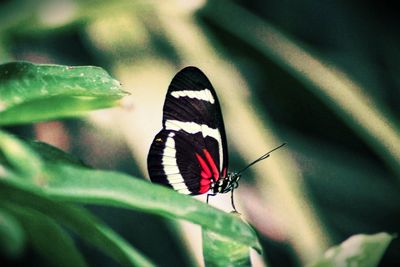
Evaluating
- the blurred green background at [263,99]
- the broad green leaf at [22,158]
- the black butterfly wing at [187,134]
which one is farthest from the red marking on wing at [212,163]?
the broad green leaf at [22,158]

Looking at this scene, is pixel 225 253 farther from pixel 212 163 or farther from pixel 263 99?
pixel 263 99

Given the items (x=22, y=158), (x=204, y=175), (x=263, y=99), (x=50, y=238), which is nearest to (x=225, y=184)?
(x=204, y=175)

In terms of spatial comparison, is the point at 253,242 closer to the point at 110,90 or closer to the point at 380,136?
the point at 110,90

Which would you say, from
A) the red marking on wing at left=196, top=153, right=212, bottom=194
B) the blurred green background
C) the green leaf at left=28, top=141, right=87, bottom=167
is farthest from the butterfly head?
the green leaf at left=28, top=141, right=87, bottom=167

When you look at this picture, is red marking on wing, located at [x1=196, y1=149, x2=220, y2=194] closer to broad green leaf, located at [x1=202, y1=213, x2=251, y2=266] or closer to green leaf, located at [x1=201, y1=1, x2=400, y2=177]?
broad green leaf, located at [x1=202, y1=213, x2=251, y2=266]

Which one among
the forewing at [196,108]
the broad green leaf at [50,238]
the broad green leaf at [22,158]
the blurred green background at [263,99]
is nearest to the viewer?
the broad green leaf at [22,158]

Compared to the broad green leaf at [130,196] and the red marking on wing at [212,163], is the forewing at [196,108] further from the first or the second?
the broad green leaf at [130,196]

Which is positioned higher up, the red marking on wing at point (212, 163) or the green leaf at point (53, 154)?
the green leaf at point (53, 154)
